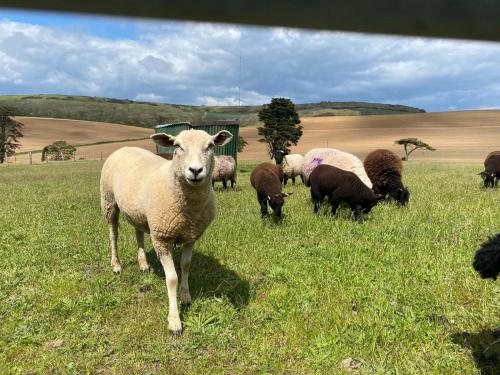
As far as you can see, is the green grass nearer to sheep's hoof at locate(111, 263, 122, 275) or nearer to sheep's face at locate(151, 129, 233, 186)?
sheep's hoof at locate(111, 263, 122, 275)

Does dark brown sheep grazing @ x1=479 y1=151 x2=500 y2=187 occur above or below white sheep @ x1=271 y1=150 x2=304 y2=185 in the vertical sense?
above

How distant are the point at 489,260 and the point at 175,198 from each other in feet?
11.3

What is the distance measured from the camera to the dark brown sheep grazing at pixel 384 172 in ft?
36.5

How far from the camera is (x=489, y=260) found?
134 inches

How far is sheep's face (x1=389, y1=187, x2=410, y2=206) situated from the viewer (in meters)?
10.5

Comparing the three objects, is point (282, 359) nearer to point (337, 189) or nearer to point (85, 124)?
point (337, 189)

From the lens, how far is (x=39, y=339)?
4.12 m

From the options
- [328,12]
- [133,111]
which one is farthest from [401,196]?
[133,111]

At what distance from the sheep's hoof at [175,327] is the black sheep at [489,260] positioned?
10.5 feet

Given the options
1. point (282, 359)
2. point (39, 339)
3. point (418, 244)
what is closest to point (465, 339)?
point (282, 359)

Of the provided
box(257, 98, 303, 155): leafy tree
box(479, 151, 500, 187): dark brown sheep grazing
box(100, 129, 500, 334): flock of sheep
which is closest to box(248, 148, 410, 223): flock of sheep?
box(479, 151, 500, 187): dark brown sheep grazing

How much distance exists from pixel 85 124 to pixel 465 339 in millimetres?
95384

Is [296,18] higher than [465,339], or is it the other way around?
[296,18]

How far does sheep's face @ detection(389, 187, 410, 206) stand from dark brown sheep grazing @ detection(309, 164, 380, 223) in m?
1.89
